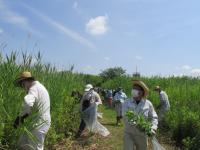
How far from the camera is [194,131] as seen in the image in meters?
14.9

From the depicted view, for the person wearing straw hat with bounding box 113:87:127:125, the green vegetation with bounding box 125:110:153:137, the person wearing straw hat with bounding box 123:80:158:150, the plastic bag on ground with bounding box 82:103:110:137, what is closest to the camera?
the green vegetation with bounding box 125:110:153:137

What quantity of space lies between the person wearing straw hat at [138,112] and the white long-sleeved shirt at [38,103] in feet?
5.00

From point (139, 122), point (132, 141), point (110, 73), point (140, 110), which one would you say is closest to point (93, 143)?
point (132, 141)

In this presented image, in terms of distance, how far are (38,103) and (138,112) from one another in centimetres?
191

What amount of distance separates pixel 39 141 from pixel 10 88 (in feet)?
3.95

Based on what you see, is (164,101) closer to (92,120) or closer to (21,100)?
(92,120)

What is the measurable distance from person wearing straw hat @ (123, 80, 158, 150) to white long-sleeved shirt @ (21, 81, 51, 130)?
1.52 m

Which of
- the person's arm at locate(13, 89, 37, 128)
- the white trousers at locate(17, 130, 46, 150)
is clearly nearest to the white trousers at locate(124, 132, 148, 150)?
the white trousers at locate(17, 130, 46, 150)

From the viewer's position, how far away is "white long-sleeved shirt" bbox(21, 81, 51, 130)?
7043mm

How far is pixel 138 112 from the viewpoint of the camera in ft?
26.0

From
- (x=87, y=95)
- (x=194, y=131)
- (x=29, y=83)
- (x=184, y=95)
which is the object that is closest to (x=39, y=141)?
(x=29, y=83)

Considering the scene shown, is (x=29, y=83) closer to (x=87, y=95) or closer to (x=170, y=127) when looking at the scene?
(x=87, y=95)

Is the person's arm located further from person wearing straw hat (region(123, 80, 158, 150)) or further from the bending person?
the bending person

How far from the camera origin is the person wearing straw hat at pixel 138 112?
7.96m
